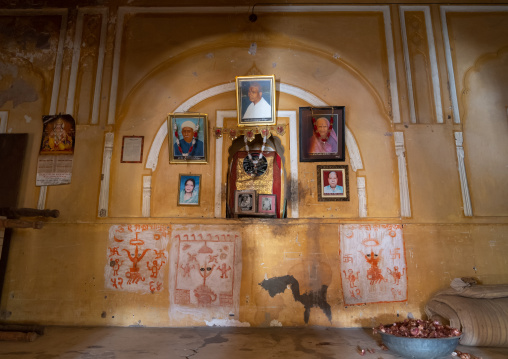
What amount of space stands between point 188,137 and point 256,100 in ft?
3.40

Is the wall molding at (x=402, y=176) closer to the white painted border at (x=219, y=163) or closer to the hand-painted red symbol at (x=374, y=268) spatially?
the hand-painted red symbol at (x=374, y=268)

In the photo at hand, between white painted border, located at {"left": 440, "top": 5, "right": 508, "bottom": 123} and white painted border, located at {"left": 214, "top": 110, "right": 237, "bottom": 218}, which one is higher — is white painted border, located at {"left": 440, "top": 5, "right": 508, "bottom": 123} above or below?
above

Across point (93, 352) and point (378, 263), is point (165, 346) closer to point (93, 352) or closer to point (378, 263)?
point (93, 352)

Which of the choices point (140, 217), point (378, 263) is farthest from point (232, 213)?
point (378, 263)

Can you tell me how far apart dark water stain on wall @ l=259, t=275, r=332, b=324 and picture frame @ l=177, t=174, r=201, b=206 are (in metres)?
1.36

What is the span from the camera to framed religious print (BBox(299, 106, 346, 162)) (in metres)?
4.56

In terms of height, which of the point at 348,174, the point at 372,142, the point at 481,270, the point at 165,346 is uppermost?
the point at 372,142

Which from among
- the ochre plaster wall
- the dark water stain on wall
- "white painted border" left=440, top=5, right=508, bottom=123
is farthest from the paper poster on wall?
"white painted border" left=440, top=5, right=508, bottom=123

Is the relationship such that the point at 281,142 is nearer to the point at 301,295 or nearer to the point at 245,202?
the point at 245,202

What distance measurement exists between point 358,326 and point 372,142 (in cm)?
231

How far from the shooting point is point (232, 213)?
4645mm

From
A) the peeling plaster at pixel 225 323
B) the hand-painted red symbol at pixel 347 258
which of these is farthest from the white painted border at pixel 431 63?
the peeling plaster at pixel 225 323

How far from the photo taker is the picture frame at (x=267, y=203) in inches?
181

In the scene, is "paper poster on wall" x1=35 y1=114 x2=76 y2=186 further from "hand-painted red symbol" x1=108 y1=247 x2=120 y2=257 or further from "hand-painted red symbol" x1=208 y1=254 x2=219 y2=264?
"hand-painted red symbol" x1=208 y1=254 x2=219 y2=264
